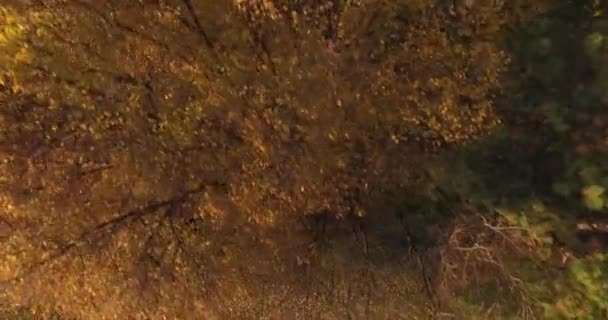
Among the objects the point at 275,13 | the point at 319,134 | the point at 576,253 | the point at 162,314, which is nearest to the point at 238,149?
the point at 319,134

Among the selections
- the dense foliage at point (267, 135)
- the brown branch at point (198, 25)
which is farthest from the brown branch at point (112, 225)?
the brown branch at point (198, 25)

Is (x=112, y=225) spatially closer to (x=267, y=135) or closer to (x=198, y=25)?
(x=267, y=135)

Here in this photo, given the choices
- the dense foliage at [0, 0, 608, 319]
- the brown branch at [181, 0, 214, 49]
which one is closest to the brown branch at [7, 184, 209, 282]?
the dense foliage at [0, 0, 608, 319]

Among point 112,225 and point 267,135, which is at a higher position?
point 267,135

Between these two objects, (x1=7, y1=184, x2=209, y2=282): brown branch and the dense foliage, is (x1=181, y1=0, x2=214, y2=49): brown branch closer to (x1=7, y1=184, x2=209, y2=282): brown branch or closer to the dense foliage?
the dense foliage

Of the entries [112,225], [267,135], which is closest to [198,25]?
[267,135]

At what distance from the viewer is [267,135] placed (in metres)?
7.55

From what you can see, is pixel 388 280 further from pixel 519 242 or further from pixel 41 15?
pixel 41 15

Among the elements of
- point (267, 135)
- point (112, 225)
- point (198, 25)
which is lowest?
point (112, 225)

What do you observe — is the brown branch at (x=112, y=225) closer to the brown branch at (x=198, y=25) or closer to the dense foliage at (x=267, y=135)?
the dense foliage at (x=267, y=135)

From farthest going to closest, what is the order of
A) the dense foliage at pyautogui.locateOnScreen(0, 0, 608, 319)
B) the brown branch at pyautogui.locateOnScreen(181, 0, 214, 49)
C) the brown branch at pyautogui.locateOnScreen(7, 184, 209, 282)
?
1. the brown branch at pyautogui.locateOnScreen(7, 184, 209, 282)
2. the brown branch at pyautogui.locateOnScreen(181, 0, 214, 49)
3. the dense foliage at pyautogui.locateOnScreen(0, 0, 608, 319)

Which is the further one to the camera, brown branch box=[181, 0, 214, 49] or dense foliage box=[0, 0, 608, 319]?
brown branch box=[181, 0, 214, 49]

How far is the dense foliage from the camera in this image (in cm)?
725

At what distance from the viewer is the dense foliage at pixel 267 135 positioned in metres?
7.25
